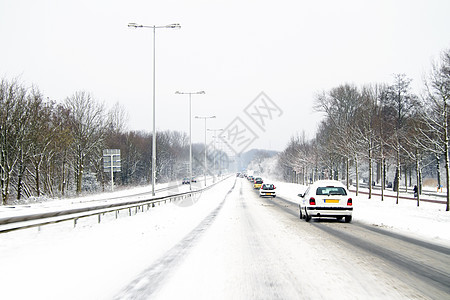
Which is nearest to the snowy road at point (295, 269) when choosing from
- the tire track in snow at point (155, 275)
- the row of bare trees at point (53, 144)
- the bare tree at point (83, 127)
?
the tire track in snow at point (155, 275)

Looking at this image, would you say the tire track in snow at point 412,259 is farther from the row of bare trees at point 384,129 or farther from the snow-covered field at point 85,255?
the row of bare trees at point 384,129

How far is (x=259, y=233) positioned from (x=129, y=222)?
6113 mm

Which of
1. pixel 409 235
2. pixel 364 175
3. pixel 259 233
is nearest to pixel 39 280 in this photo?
pixel 259 233

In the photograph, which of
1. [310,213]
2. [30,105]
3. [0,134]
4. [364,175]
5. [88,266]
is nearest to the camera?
[88,266]

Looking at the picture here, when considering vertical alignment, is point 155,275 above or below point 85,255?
above

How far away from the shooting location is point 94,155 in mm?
54938

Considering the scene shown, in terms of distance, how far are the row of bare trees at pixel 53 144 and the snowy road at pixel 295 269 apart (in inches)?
980

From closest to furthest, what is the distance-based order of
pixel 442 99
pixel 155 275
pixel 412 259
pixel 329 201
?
1. pixel 155 275
2. pixel 412 259
3. pixel 329 201
4. pixel 442 99

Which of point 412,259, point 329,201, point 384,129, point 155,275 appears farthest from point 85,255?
point 384,129

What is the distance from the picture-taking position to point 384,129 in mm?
33594

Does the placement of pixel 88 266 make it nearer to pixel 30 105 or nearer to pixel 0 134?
pixel 0 134

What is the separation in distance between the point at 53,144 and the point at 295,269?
1417 inches

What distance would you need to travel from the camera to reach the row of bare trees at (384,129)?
22.6m

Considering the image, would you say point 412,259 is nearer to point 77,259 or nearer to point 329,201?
point 77,259
